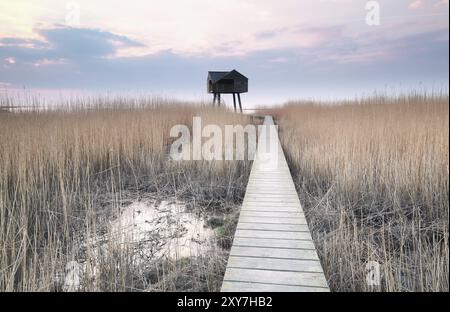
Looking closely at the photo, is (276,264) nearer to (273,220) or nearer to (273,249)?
(273,249)

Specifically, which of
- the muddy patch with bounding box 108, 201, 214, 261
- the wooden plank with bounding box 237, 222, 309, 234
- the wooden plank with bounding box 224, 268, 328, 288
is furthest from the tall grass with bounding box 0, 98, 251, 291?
the wooden plank with bounding box 237, 222, 309, 234

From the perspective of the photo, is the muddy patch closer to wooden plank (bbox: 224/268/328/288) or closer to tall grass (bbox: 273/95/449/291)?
wooden plank (bbox: 224/268/328/288)

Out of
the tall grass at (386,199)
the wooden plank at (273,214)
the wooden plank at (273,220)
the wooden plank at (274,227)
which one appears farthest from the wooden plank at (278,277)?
the wooden plank at (273,214)

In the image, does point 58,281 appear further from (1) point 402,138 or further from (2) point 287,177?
(1) point 402,138

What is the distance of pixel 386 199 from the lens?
327 centimetres

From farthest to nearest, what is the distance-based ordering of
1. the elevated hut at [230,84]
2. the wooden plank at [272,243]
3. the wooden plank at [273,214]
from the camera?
1. the elevated hut at [230,84]
2. the wooden plank at [273,214]
3. the wooden plank at [272,243]

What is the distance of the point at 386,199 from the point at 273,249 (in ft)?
6.40

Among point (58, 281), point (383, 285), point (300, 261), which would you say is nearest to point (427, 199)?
point (383, 285)

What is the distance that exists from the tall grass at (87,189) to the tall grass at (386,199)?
1.04 meters

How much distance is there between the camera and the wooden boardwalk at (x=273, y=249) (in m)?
1.74

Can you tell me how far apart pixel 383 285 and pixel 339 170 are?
6.72 feet

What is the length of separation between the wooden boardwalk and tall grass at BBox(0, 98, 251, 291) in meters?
0.25

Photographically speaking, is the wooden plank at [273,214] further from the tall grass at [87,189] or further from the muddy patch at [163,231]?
the tall grass at [87,189]

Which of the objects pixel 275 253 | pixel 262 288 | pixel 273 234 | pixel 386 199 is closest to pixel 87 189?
pixel 273 234
